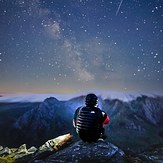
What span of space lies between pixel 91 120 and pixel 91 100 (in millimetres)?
615

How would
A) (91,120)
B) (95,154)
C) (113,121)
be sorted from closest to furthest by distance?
(91,120)
(95,154)
(113,121)

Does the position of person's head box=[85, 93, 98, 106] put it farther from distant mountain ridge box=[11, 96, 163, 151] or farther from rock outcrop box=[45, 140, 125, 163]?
distant mountain ridge box=[11, 96, 163, 151]

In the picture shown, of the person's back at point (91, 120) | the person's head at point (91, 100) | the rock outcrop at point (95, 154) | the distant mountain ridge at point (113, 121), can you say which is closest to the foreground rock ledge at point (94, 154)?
the rock outcrop at point (95, 154)

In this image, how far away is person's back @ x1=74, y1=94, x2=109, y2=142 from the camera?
22.0 ft

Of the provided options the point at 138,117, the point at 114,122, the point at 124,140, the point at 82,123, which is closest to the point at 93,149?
the point at 82,123

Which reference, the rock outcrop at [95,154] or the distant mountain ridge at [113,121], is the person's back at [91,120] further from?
the distant mountain ridge at [113,121]

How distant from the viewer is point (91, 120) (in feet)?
22.0

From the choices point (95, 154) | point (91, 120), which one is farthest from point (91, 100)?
point (95, 154)

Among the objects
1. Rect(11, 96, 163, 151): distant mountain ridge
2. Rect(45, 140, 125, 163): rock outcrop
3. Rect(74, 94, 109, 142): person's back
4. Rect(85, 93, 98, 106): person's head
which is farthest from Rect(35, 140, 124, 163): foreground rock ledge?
Rect(11, 96, 163, 151): distant mountain ridge

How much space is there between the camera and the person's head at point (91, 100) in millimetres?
6766

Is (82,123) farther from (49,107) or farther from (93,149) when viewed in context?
(49,107)

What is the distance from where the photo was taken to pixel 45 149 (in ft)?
57.6

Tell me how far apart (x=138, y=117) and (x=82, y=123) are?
12371cm

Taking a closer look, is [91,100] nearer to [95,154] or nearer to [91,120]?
[91,120]
